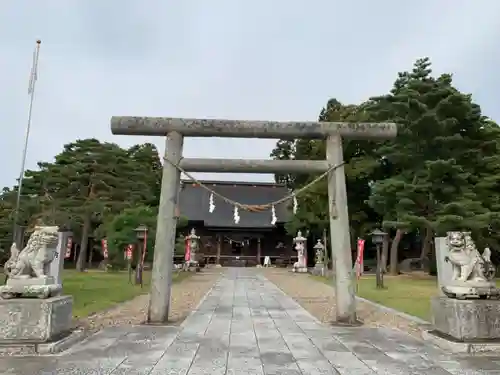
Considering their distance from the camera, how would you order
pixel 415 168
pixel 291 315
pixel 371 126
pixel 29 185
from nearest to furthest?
pixel 371 126 → pixel 291 315 → pixel 415 168 → pixel 29 185

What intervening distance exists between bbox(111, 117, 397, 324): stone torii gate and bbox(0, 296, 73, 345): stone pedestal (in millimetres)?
2475

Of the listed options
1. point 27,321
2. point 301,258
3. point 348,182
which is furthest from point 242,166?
point 301,258

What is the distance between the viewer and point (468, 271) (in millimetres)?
6371

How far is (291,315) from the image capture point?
9656 mm

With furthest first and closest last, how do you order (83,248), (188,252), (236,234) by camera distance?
(236,234)
(188,252)
(83,248)

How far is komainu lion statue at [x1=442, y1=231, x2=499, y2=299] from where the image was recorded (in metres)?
6.20

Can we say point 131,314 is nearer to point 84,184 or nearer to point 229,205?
point 84,184

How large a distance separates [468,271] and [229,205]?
3833 cm

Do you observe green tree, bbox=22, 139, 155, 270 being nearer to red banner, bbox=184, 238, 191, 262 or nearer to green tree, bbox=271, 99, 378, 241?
red banner, bbox=184, 238, 191, 262

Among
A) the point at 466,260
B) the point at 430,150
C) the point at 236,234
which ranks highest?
the point at 430,150

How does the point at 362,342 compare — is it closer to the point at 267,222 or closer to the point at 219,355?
the point at 219,355

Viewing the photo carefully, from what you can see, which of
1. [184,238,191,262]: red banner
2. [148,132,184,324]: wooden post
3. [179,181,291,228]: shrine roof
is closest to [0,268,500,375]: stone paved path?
[148,132,184,324]: wooden post

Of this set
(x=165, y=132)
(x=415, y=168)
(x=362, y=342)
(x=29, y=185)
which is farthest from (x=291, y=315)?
(x=29, y=185)

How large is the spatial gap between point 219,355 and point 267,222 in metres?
37.3
